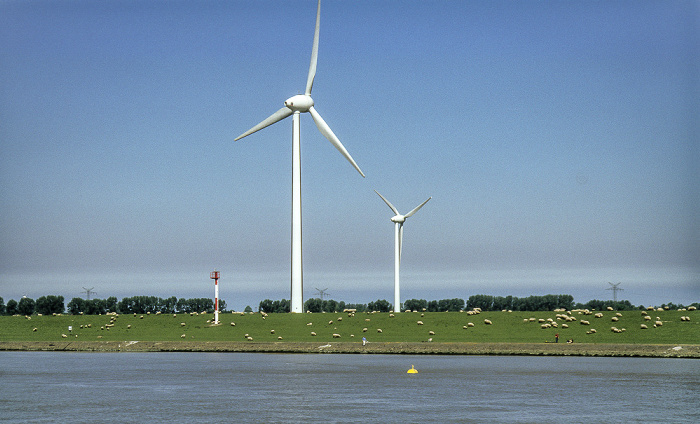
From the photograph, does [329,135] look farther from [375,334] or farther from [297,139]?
[375,334]

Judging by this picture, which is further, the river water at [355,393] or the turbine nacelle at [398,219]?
the turbine nacelle at [398,219]

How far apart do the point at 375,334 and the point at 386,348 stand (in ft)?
40.1

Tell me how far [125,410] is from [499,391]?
23366 millimetres

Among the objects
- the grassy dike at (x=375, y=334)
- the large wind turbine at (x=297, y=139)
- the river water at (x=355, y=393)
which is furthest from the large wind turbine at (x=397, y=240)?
the river water at (x=355, y=393)

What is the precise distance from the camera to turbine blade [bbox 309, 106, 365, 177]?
401ft

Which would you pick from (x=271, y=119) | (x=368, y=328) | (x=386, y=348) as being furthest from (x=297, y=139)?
(x=386, y=348)

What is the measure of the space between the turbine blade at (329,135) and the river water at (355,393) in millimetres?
48794

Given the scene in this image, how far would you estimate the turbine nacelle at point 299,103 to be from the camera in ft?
417

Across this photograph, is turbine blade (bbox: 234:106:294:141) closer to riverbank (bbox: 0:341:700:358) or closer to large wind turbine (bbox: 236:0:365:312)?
large wind turbine (bbox: 236:0:365:312)

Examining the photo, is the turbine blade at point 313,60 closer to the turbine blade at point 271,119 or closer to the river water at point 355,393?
the turbine blade at point 271,119

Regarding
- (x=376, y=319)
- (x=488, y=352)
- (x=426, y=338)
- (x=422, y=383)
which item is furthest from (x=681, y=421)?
(x=376, y=319)

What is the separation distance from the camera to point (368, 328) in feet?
404

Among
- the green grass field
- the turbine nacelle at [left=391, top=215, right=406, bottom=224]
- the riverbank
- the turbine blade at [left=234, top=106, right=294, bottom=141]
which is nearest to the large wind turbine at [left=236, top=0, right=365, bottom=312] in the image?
the turbine blade at [left=234, top=106, right=294, bottom=141]

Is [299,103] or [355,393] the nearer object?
[355,393]
